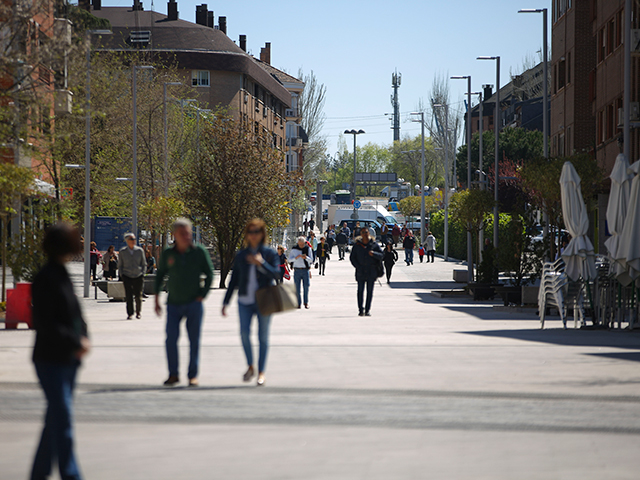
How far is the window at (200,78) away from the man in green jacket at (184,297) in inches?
2633

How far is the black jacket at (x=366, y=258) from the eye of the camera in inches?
771

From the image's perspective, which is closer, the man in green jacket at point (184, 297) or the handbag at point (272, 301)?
the man in green jacket at point (184, 297)

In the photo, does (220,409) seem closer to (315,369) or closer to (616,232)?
(315,369)

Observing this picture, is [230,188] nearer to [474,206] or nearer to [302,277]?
[474,206]

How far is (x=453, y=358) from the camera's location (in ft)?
38.8

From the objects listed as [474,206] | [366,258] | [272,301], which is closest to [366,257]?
[366,258]

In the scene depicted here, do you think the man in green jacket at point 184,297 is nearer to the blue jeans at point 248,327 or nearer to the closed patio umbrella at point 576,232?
the blue jeans at point 248,327

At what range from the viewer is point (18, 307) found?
16.6m

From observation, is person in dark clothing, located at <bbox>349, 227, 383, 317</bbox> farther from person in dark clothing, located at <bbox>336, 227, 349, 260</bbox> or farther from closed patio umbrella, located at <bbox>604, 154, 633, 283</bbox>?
person in dark clothing, located at <bbox>336, 227, 349, 260</bbox>

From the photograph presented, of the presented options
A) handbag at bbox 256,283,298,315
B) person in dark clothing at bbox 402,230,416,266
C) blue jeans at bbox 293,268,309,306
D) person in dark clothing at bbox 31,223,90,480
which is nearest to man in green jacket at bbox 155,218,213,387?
handbag at bbox 256,283,298,315

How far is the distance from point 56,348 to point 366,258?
14556 millimetres

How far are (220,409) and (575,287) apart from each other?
1046 centimetres

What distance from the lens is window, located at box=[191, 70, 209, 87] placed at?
7500 centimetres

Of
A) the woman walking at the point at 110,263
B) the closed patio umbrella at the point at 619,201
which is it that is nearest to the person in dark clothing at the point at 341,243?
the woman walking at the point at 110,263
